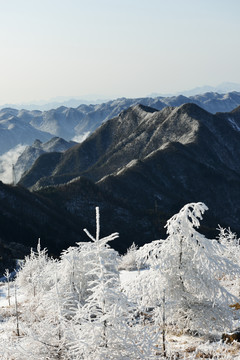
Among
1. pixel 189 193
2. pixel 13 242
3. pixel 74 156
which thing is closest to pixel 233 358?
pixel 13 242

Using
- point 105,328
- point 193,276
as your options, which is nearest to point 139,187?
point 193,276

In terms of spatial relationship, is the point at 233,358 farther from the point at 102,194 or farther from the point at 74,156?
the point at 74,156

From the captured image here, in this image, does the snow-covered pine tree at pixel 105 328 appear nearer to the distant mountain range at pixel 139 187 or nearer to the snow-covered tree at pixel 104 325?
the snow-covered tree at pixel 104 325

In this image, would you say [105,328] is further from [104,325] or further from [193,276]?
[193,276]

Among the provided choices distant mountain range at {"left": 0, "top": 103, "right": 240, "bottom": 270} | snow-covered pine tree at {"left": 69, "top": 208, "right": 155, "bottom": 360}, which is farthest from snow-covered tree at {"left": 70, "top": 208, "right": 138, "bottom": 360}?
distant mountain range at {"left": 0, "top": 103, "right": 240, "bottom": 270}

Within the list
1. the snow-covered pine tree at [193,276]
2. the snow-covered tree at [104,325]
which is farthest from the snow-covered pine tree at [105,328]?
the snow-covered pine tree at [193,276]

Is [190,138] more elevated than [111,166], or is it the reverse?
[190,138]

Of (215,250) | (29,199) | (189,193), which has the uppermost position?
(215,250)

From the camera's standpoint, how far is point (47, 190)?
9556cm

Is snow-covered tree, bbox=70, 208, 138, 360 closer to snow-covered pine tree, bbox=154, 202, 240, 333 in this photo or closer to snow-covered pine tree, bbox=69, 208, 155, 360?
snow-covered pine tree, bbox=69, 208, 155, 360

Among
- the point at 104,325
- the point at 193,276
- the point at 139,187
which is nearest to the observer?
the point at 104,325

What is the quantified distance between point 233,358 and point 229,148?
16930 centimetres

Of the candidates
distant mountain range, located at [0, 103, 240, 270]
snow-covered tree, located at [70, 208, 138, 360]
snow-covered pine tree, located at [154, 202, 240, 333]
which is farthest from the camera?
distant mountain range, located at [0, 103, 240, 270]

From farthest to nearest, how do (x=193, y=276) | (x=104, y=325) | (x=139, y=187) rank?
(x=139, y=187) → (x=193, y=276) → (x=104, y=325)
